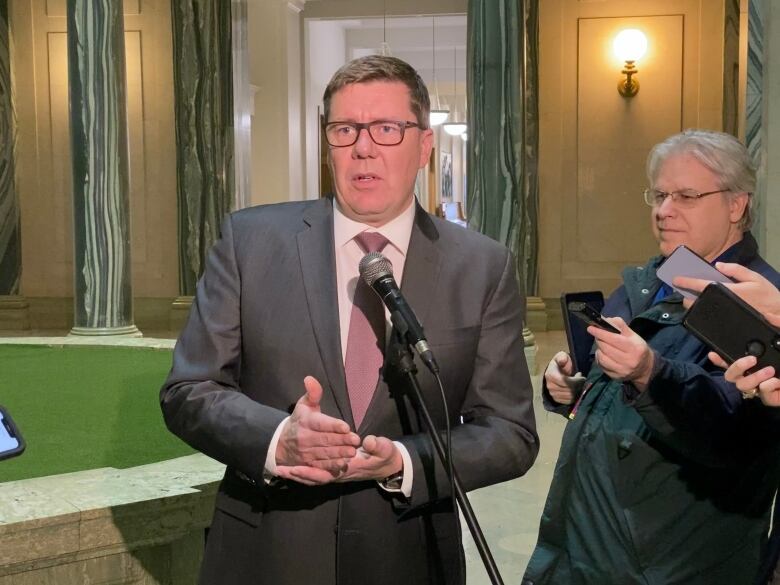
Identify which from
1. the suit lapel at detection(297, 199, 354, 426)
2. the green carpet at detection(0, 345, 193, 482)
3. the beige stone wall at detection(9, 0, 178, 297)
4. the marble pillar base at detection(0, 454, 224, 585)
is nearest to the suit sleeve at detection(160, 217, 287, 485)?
the suit lapel at detection(297, 199, 354, 426)

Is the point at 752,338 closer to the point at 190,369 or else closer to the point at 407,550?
the point at 407,550

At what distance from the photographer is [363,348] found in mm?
2104

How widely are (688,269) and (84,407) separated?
137 inches

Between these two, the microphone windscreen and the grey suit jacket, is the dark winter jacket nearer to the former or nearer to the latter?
the grey suit jacket

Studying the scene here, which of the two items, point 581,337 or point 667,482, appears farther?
point 581,337

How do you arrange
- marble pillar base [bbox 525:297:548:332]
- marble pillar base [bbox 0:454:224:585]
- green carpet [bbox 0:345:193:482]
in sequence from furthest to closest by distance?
A: marble pillar base [bbox 525:297:548:332]
green carpet [bbox 0:345:193:482]
marble pillar base [bbox 0:454:224:585]

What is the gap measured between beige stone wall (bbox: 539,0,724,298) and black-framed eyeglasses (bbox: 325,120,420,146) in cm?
1015

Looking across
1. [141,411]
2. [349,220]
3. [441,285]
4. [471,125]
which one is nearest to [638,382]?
[441,285]

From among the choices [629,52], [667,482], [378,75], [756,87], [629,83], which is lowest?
[667,482]

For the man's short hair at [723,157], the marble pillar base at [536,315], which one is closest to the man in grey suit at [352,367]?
the man's short hair at [723,157]

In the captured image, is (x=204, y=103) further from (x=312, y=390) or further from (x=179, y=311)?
(x=312, y=390)

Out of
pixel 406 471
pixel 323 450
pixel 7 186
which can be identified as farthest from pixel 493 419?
pixel 7 186

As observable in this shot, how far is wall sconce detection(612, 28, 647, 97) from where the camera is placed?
1155cm

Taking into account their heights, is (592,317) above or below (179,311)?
above
